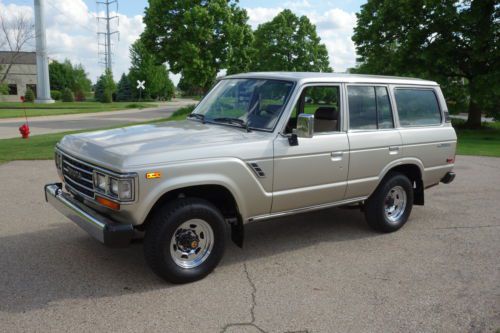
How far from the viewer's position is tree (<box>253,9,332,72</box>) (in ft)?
177

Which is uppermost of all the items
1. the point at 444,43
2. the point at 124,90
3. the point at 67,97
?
the point at 444,43

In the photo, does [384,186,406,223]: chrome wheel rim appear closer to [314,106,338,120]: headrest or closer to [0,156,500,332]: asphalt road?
[0,156,500,332]: asphalt road

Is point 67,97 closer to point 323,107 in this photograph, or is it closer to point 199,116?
point 199,116

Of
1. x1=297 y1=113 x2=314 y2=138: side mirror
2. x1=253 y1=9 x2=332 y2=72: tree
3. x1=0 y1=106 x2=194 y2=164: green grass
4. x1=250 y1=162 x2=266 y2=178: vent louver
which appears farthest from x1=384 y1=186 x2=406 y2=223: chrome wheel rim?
x1=253 y1=9 x2=332 y2=72: tree

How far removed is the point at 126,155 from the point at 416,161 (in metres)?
3.93

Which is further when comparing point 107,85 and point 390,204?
point 107,85

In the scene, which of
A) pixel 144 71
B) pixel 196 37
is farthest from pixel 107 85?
pixel 196 37

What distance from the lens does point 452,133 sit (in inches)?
260

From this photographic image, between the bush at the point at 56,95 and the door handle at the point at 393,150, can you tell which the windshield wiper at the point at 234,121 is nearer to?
the door handle at the point at 393,150

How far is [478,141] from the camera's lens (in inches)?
770

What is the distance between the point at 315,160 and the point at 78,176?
2.46 metres

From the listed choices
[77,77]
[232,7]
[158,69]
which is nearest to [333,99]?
[232,7]

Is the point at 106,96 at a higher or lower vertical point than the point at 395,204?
higher

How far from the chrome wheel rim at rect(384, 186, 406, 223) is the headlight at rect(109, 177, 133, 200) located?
363 cm
